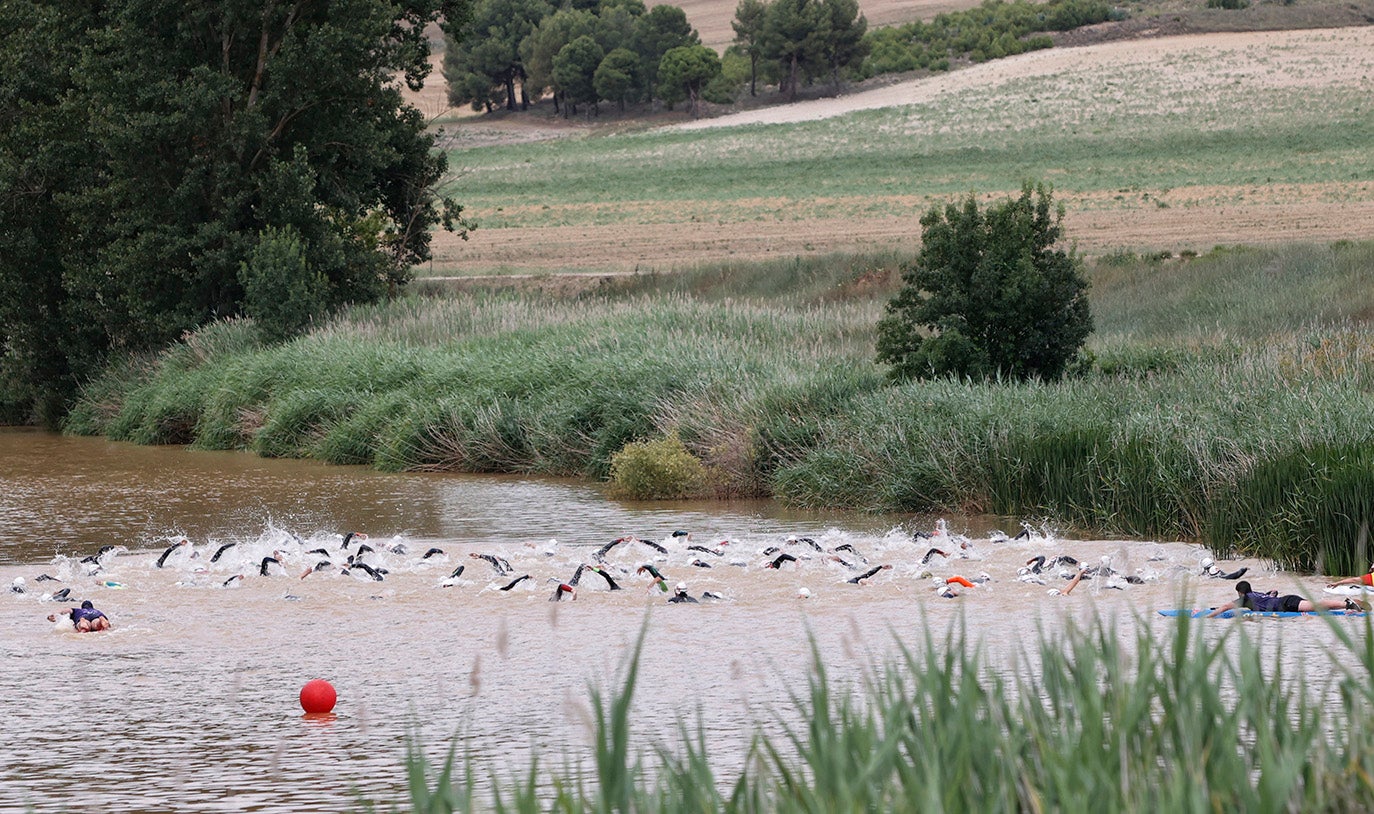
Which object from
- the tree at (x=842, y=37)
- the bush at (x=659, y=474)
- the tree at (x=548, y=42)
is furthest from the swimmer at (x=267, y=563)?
the tree at (x=548, y=42)

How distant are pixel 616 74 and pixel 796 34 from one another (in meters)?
12.6

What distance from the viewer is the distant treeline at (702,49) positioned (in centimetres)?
12025

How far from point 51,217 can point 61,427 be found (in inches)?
145

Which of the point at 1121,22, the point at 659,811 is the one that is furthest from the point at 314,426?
the point at 1121,22

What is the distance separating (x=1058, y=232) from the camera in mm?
19031

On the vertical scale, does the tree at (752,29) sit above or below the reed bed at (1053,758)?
above

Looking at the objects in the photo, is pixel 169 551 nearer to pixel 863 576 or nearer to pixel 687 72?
pixel 863 576

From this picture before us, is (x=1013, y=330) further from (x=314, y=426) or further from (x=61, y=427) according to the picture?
(x=61, y=427)

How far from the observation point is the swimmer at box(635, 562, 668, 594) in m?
10.9

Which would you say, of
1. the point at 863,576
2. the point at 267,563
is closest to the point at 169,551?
the point at 267,563

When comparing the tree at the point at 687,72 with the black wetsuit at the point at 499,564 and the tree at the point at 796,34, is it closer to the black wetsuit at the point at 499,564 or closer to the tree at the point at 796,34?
the tree at the point at 796,34

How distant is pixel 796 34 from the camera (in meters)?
120

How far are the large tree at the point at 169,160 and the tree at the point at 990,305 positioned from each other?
37.6 ft

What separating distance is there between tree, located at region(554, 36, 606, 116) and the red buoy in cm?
11675
